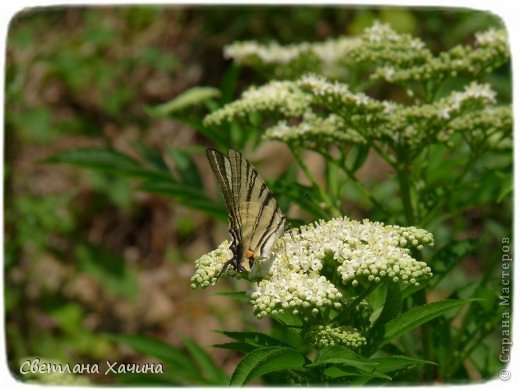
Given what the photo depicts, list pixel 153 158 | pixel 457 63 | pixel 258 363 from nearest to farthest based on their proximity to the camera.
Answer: pixel 258 363 → pixel 457 63 → pixel 153 158

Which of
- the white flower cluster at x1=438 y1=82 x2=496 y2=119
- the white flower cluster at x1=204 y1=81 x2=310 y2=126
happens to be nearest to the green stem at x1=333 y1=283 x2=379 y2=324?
the white flower cluster at x1=438 y1=82 x2=496 y2=119

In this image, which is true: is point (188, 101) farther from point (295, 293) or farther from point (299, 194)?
point (295, 293)

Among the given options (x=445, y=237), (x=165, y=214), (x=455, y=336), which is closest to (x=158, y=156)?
(x=455, y=336)

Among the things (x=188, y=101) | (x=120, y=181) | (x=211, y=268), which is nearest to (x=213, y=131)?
(x=188, y=101)

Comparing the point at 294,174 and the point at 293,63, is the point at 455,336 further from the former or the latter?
the point at 293,63

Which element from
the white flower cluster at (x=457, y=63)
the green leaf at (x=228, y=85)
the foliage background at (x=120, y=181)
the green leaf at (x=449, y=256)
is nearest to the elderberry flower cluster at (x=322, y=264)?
the green leaf at (x=449, y=256)

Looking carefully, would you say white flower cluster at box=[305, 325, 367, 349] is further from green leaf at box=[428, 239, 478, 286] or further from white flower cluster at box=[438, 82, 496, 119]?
white flower cluster at box=[438, 82, 496, 119]
